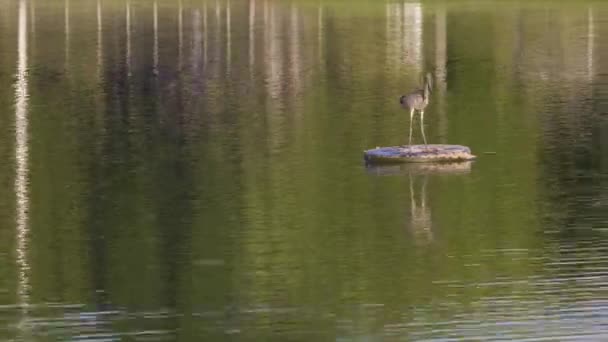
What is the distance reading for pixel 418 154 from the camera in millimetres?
32062

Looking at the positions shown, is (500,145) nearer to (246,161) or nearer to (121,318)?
(246,161)

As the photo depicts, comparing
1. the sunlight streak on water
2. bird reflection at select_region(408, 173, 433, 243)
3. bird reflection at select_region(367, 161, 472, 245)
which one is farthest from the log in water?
the sunlight streak on water

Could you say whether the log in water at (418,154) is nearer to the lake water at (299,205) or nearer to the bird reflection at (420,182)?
the bird reflection at (420,182)

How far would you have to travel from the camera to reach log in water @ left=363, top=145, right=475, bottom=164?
32.1 meters

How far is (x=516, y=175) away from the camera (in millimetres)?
31375

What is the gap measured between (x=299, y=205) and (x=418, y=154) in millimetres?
A: 4601

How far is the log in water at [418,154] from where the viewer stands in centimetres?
3212

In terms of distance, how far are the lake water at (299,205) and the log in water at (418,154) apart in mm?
220

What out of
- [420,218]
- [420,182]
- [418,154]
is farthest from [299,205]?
[418,154]

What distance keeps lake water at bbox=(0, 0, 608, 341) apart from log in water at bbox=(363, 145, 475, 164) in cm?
22

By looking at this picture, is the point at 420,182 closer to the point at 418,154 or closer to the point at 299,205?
the point at 418,154

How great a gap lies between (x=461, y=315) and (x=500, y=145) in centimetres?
1654

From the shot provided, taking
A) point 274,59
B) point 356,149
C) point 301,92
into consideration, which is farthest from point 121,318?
point 274,59

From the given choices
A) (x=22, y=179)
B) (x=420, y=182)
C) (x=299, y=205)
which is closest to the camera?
(x=299, y=205)
